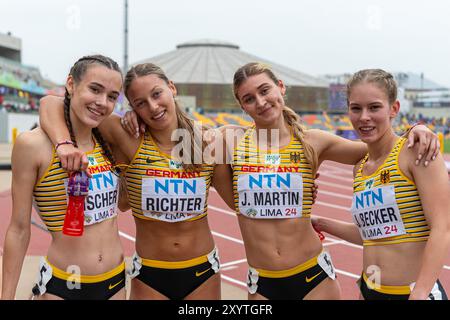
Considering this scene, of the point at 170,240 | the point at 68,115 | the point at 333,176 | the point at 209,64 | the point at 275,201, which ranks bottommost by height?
the point at 333,176

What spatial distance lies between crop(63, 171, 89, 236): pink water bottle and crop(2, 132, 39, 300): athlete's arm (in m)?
0.19

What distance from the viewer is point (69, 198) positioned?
93.9 inches

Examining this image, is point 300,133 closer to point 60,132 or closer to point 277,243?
point 277,243

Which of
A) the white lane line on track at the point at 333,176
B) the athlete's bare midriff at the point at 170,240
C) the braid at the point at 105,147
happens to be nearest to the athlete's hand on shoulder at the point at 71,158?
the braid at the point at 105,147

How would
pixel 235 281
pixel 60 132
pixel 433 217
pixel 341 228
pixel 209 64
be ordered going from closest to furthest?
pixel 433 217 < pixel 60 132 < pixel 341 228 < pixel 235 281 < pixel 209 64

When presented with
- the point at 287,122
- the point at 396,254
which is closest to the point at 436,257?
the point at 396,254

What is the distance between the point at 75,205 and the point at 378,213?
1.47 meters

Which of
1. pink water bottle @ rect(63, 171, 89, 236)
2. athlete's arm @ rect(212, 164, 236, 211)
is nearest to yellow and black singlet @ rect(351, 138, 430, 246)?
athlete's arm @ rect(212, 164, 236, 211)

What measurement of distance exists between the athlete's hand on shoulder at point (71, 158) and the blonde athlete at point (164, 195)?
0.45m

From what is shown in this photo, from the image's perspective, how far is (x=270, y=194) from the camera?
2820 millimetres

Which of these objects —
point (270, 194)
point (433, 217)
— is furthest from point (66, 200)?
point (433, 217)

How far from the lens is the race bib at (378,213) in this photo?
2334 millimetres

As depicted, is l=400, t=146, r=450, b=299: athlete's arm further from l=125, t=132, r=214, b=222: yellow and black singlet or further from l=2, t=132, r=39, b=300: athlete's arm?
l=2, t=132, r=39, b=300: athlete's arm

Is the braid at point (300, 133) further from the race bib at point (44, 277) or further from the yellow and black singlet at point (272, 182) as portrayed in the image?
the race bib at point (44, 277)
